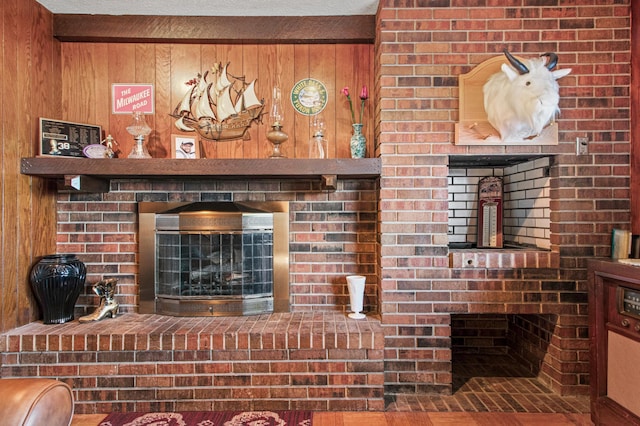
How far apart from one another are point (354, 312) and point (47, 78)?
257 cm

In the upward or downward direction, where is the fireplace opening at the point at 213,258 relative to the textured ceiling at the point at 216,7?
downward

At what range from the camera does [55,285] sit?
2.33 meters

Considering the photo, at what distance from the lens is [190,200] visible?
8.71ft

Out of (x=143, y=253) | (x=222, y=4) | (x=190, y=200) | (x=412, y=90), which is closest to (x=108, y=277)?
(x=143, y=253)

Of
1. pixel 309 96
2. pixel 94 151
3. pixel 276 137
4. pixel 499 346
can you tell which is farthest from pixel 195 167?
pixel 499 346

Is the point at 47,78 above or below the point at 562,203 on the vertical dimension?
above

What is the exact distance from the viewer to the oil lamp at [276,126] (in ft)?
8.16

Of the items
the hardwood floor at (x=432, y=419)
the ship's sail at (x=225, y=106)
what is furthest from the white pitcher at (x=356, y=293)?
the ship's sail at (x=225, y=106)

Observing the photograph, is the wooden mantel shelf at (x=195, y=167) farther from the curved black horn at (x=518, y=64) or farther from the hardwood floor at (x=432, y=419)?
the hardwood floor at (x=432, y=419)

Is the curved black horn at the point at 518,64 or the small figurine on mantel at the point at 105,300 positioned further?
the small figurine on mantel at the point at 105,300

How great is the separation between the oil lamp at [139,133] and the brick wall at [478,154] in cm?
157

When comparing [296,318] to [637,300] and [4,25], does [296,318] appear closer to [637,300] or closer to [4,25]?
[637,300]

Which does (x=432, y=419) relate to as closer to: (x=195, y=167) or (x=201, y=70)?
(x=195, y=167)

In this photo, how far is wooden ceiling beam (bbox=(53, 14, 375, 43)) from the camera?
257cm
